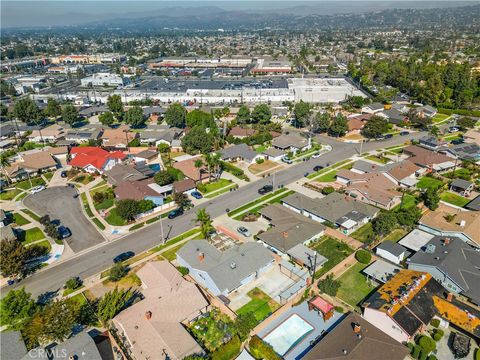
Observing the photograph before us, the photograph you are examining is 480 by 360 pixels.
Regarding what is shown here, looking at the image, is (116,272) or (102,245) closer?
(116,272)

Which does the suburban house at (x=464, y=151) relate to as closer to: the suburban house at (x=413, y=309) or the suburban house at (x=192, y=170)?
the suburban house at (x=413, y=309)

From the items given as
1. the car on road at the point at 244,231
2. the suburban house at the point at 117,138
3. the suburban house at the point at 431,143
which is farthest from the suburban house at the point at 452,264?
the suburban house at the point at 117,138

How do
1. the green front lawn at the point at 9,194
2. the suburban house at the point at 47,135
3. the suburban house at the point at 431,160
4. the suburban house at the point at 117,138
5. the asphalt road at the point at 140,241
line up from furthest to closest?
the suburban house at the point at 47,135 < the suburban house at the point at 117,138 < the suburban house at the point at 431,160 < the green front lawn at the point at 9,194 < the asphalt road at the point at 140,241

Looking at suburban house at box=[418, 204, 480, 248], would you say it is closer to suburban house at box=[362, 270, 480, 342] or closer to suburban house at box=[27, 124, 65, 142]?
suburban house at box=[362, 270, 480, 342]

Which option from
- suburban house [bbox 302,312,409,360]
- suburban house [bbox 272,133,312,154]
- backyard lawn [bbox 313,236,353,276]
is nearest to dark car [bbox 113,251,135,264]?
backyard lawn [bbox 313,236,353,276]

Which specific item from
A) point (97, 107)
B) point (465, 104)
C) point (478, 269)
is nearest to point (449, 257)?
point (478, 269)

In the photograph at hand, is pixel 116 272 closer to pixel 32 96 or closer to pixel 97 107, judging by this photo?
pixel 97 107
